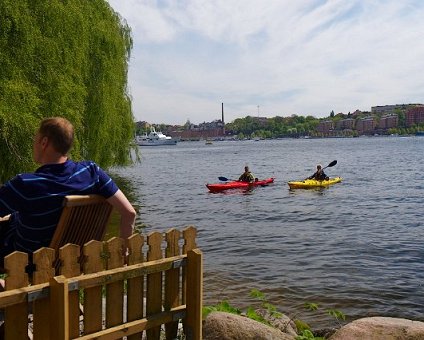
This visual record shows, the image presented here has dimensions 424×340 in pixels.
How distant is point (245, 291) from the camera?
10.1 metres

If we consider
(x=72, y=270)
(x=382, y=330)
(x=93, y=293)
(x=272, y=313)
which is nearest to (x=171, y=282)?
(x=93, y=293)

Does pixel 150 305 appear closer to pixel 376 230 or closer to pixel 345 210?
pixel 376 230

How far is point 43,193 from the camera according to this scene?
11.4 ft

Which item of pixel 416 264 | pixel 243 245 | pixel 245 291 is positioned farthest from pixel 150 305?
pixel 243 245

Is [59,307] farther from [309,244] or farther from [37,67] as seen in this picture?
[309,244]

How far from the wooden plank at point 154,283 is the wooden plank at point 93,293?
1.48 ft

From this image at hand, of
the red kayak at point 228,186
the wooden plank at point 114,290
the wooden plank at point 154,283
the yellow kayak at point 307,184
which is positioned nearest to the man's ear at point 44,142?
the wooden plank at point 114,290

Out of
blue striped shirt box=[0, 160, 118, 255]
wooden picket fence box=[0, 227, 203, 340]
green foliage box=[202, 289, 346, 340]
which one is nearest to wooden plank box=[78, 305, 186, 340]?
wooden picket fence box=[0, 227, 203, 340]

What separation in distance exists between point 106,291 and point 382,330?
3931 mm

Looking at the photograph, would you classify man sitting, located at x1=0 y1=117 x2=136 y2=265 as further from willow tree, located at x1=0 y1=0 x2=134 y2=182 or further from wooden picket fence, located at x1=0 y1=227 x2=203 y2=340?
→ willow tree, located at x1=0 y1=0 x2=134 y2=182

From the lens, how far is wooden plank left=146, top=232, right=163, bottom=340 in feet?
13.2

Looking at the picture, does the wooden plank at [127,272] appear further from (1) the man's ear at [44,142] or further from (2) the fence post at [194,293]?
(1) the man's ear at [44,142]

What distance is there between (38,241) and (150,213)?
17.2m

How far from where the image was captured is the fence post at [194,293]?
4164 mm
